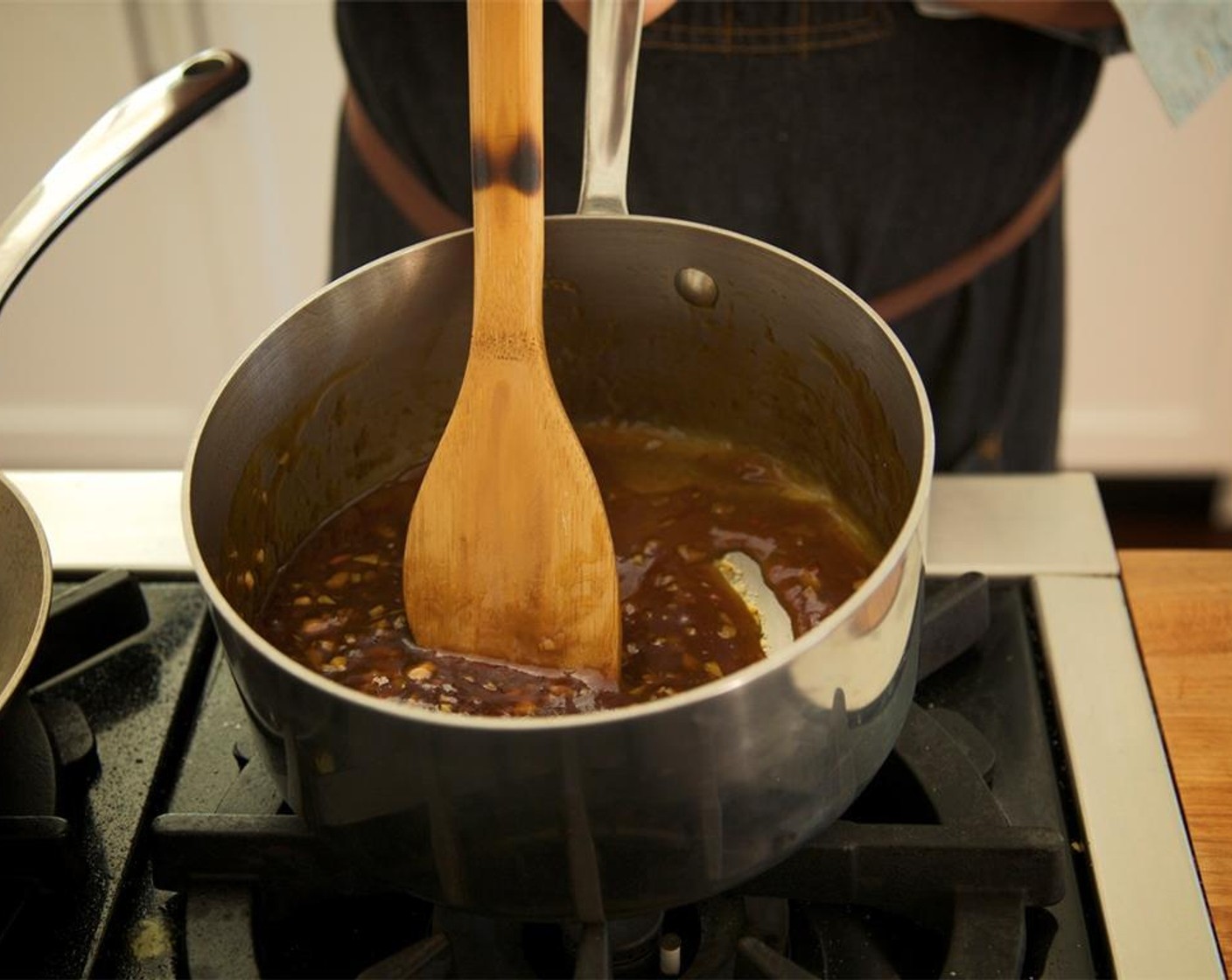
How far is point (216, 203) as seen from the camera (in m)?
1.70

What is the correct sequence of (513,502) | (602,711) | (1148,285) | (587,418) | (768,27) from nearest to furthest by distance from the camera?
(602,711), (513,502), (587,418), (768,27), (1148,285)

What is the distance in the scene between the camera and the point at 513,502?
60 centimetres

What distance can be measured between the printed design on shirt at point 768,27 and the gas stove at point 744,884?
408 mm

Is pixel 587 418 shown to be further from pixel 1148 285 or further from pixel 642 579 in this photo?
pixel 1148 285

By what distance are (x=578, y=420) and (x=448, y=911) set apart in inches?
11.9

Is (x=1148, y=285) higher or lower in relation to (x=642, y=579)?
lower

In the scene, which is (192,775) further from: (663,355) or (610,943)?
(663,355)

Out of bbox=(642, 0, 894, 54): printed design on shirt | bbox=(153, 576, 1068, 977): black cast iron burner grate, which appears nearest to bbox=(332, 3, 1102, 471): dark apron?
bbox=(642, 0, 894, 54): printed design on shirt

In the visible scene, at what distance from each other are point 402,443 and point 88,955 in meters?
0.30

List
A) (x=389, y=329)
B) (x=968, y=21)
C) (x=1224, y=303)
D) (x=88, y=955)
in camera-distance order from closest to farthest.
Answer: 1. (x=88, y=955)
2. (x=389, y=329)
3. (x=968, y=21)
4. (x=1224, y=303)

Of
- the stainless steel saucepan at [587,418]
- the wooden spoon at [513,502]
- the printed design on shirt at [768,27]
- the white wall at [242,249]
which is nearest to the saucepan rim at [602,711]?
the stainless steel saucepan at [587,418]

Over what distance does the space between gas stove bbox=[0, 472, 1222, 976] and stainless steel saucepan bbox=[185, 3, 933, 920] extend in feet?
0.17

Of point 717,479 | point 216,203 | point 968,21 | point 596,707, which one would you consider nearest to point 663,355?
point 717,479

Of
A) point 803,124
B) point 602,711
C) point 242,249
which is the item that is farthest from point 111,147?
point 242,249
